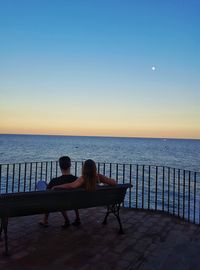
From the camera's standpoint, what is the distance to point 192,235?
548 cm

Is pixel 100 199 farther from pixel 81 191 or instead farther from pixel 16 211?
pixel 16 211

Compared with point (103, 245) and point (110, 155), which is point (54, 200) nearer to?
point (103, 245)

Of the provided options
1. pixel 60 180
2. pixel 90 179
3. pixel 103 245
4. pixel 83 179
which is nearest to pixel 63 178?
pixel 60 180

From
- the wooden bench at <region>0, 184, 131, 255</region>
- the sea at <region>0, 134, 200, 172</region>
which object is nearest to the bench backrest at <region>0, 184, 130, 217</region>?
the wooden bench at <region>0, 184, 131, 255</region>

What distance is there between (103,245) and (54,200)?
1181 millimetres

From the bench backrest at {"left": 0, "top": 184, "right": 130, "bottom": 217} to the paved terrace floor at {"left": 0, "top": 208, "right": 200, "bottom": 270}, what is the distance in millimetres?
631

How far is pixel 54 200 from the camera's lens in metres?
4.73

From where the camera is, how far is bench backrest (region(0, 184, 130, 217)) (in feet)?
14.1

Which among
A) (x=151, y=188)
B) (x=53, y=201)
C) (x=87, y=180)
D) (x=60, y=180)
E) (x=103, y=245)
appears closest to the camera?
(x=53, y=201)

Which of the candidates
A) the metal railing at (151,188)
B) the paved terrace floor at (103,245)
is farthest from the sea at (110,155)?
the paved terrace floor at (103,245)

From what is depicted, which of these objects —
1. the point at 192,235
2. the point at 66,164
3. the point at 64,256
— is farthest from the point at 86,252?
the point at 192,235

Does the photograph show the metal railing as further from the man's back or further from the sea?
the sea

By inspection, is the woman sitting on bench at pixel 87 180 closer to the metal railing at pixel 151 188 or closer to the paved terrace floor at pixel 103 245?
the paved terrace floor at pixel 103 245

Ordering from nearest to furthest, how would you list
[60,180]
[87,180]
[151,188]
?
[87,180] < [60,180] < [151,188]
